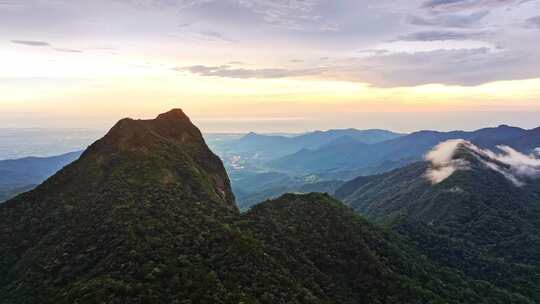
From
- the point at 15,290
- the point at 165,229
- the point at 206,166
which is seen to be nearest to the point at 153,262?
the point at 165,229

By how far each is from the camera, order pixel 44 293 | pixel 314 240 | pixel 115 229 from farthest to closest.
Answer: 1. pixel 314 240
2. pixel 115 229
3. pixel 44 293

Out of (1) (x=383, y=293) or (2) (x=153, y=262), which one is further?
(1) (x=383, y=293)

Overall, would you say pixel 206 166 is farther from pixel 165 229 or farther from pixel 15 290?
pixel 15 290

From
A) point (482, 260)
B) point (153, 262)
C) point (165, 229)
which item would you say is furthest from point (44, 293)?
point (482, 260)

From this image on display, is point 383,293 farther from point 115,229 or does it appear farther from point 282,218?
point 115,229

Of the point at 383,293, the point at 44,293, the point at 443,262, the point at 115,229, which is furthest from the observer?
the point at 443,262

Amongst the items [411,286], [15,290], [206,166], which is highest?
[206,166]

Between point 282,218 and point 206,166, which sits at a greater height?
point 206,166
